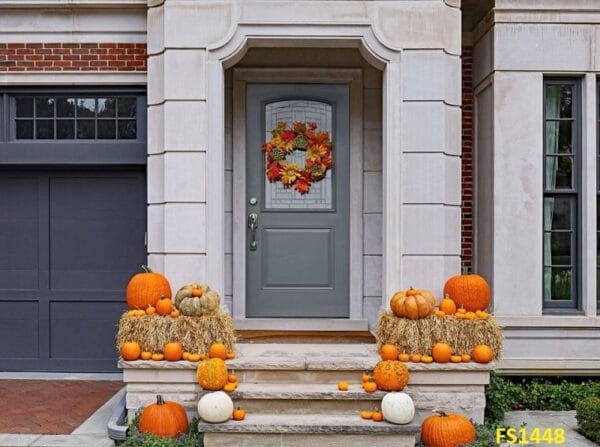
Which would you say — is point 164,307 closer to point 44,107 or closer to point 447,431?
point 447,431

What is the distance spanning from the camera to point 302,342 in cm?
560

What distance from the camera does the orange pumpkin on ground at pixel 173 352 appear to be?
482 cm

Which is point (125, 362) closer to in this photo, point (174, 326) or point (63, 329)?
point (174, 326)

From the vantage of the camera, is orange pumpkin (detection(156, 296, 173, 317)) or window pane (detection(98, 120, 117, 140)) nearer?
orange pumpkin (detection(156, 296, 173, 317))

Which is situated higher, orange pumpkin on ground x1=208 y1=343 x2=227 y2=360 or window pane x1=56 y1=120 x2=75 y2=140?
window pane x1=56 y1=120 x2=75 y2=140

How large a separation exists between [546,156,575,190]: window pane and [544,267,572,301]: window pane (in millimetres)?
824

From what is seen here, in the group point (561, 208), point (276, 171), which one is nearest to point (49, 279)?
point (276, 171)

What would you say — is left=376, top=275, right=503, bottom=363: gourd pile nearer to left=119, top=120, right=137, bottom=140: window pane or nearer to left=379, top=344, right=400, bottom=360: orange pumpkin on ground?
left=379, top=344, right=400, bottom=360: orange pumpkin on ground

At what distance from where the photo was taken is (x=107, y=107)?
21.1 ft

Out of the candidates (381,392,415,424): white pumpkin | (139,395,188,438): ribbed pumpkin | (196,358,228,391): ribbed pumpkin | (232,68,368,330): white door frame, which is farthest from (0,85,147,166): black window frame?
(381,392,415,424): white pumpkin

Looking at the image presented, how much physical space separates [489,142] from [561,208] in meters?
0.96

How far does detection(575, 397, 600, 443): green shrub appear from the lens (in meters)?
4.94

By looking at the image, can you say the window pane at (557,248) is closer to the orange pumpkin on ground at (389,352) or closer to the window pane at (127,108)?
the orange pumpkin on ground at (389,352)

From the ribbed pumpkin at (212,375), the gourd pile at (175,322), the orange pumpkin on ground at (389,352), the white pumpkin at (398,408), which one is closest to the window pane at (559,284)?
the orange pumpkin on ground at (389,352)
